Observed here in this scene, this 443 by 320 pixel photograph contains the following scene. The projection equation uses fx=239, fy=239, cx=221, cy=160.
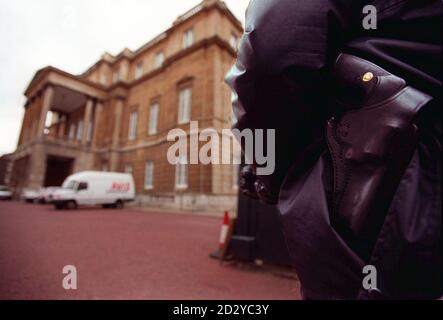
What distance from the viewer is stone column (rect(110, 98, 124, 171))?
21.1 metres

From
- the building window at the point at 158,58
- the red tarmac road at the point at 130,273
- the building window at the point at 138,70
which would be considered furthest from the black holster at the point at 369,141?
the building window at the point at 138,70

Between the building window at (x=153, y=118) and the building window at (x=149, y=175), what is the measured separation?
8.40 feet

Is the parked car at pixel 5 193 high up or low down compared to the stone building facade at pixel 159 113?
down

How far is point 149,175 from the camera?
18656 mm

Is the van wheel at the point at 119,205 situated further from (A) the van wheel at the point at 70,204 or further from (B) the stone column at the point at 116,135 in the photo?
(B) the stone column at the point at 116,135

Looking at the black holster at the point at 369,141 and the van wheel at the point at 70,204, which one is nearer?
the black holster at the point at 369,141

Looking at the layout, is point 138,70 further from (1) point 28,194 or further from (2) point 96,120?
(1) point 28,194

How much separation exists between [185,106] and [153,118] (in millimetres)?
3788

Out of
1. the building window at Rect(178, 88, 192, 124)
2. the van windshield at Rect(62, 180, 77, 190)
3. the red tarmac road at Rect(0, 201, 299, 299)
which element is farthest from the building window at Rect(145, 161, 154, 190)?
the red tarmac road at Rect(0, 201, 299, 299)

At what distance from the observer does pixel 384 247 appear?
2.14 ft

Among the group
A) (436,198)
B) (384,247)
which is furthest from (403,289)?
(436,198)

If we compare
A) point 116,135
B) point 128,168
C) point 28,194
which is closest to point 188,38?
point 116,135

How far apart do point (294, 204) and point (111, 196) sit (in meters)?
16.9

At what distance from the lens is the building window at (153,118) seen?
19.2 m
